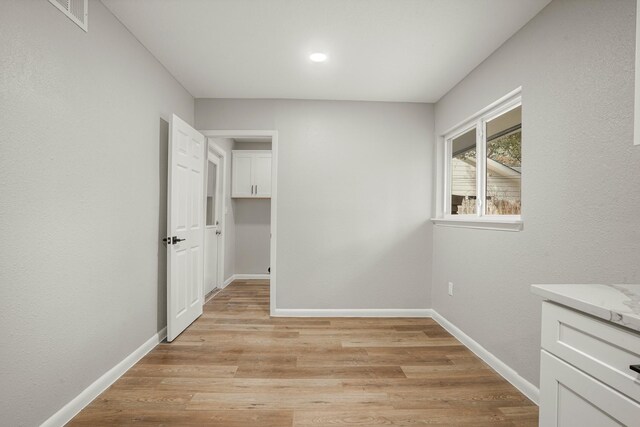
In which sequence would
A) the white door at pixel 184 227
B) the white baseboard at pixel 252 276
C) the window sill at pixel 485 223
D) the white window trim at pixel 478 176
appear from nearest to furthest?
the window sill at pixel 485 223
the white window trim at pixel 478 176
the white door at pixel 184 227
the white baseboard at pixel 252 276

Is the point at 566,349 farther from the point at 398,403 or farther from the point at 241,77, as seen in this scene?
the point at 241,77

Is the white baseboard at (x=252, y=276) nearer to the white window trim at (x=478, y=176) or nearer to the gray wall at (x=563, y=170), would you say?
the white window trim at (x=478, y=176)

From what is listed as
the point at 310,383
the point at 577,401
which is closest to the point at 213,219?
the point at 310,383

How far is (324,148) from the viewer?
3863 millimetres

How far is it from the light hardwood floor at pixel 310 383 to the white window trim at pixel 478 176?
114cm

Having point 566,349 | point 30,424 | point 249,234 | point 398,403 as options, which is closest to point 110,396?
point 30,424

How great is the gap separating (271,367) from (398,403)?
3.29 ft

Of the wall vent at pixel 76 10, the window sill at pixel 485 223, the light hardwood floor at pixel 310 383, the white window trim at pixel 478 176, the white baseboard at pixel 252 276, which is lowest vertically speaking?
the light hardwood floor at pixel 310 383

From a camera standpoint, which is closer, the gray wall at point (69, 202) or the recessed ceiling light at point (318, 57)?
the gray wall at point (69, 202)

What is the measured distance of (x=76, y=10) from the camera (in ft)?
6.28

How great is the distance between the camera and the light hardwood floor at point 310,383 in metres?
1.94

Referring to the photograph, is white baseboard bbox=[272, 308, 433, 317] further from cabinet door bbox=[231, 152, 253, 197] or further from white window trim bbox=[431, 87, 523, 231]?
cabinet door bbox=[231, 152, 253, 197]

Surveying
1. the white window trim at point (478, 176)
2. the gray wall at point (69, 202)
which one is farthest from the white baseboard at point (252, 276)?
the white window trim at point (478, 176)

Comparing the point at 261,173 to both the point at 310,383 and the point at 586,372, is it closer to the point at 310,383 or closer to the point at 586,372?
the point at 310,383
